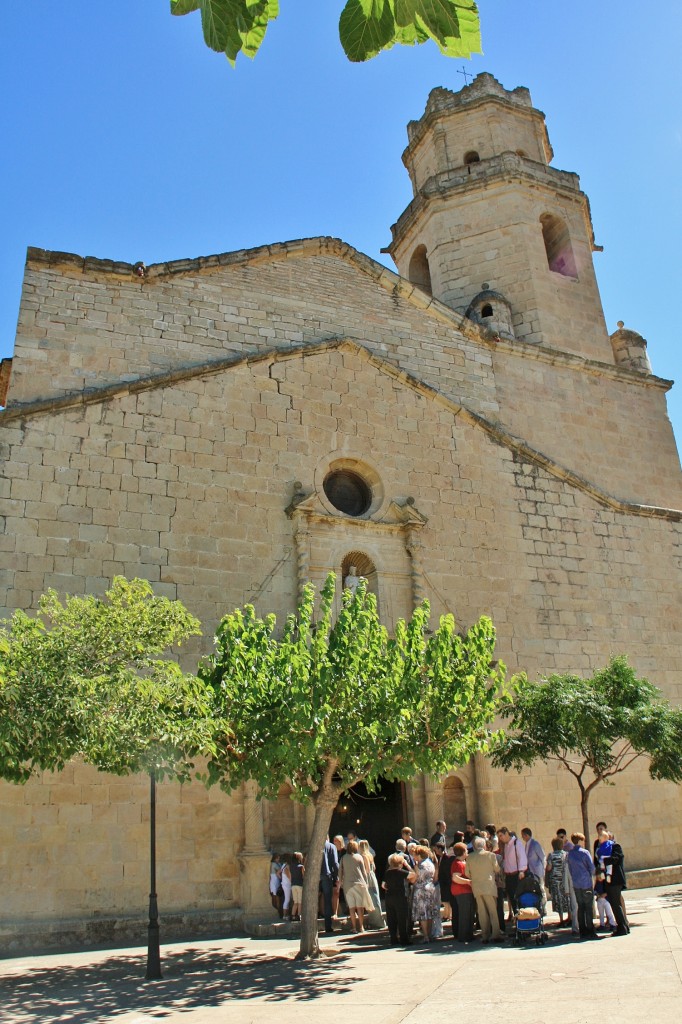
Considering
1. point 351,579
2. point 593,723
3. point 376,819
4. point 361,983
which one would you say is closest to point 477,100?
point 351,579

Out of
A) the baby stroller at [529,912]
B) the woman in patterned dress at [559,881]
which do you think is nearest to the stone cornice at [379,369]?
the woman in patterned dress at [559,881]

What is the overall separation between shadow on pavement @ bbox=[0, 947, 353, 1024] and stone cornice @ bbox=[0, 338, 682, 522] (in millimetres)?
6848

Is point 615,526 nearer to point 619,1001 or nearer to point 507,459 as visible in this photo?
point 507,459

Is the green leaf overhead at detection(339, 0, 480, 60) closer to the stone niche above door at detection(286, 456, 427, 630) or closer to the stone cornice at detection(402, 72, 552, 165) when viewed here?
the stone niche above door at detection(286, 456, 427, 630)

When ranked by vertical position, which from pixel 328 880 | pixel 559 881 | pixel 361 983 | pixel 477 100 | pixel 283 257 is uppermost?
pixel 477 100

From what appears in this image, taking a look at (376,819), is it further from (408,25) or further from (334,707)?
(408,25)

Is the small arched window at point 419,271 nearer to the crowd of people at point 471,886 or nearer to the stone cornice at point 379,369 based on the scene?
the stone cornice at point 379,369

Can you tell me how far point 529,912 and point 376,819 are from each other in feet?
12.3

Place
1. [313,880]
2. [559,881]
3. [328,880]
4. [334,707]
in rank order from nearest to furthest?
[334,707]
[313,880]
[559,881]
[328,880]

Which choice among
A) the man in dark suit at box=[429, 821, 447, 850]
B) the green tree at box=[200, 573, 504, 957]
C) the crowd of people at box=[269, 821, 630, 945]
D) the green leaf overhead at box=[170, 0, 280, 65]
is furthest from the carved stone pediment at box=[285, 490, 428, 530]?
the green leaf overhead at box=[170, 0, 280, 65]

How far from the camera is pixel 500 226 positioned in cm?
1798

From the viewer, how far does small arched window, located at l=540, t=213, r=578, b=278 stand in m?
18.3

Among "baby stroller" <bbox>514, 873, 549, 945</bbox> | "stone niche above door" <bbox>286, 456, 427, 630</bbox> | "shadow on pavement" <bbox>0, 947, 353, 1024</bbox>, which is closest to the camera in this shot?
"shadow on pavement" <bbox>0, 947, 353, 1024</bbox>

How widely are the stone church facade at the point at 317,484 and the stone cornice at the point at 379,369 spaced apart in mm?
50
